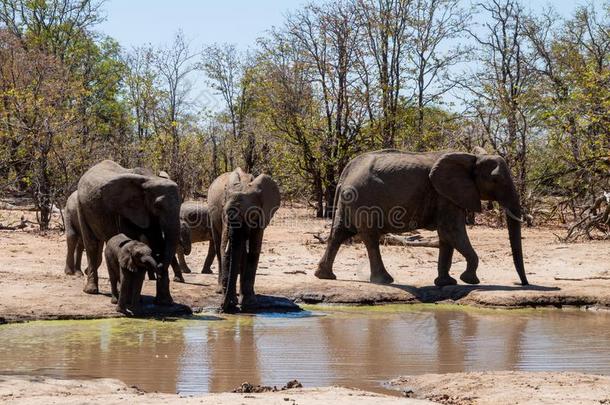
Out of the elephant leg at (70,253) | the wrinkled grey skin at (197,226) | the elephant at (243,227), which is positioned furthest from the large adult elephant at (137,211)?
the wrinkled grey skin at (197,226)

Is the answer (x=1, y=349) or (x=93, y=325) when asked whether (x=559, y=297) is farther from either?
(x=1, y=349)

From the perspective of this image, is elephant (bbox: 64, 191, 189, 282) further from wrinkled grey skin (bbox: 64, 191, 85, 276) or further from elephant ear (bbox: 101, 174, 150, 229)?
elephant ear (bbox: 101, 174, 150, 229)

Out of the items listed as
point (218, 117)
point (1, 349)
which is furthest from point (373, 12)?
point (1, 349)

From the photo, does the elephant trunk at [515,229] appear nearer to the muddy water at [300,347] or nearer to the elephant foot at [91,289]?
the muddy water at [300,347]

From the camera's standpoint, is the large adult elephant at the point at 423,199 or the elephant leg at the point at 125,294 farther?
the large adult elephant at the point at 423,199

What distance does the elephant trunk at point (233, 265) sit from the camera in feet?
43.1

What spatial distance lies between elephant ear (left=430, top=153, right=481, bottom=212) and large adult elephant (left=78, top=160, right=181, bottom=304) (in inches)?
190

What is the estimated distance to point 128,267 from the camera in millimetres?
12164

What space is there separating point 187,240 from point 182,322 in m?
4.18

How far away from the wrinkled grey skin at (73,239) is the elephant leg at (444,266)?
18.7 ft

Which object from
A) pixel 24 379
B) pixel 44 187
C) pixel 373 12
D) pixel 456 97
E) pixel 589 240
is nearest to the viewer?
pixel 24 379

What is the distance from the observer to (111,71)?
41.8 metres

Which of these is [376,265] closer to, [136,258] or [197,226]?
[197,226]

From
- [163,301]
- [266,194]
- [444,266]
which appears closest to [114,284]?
[163,301]
